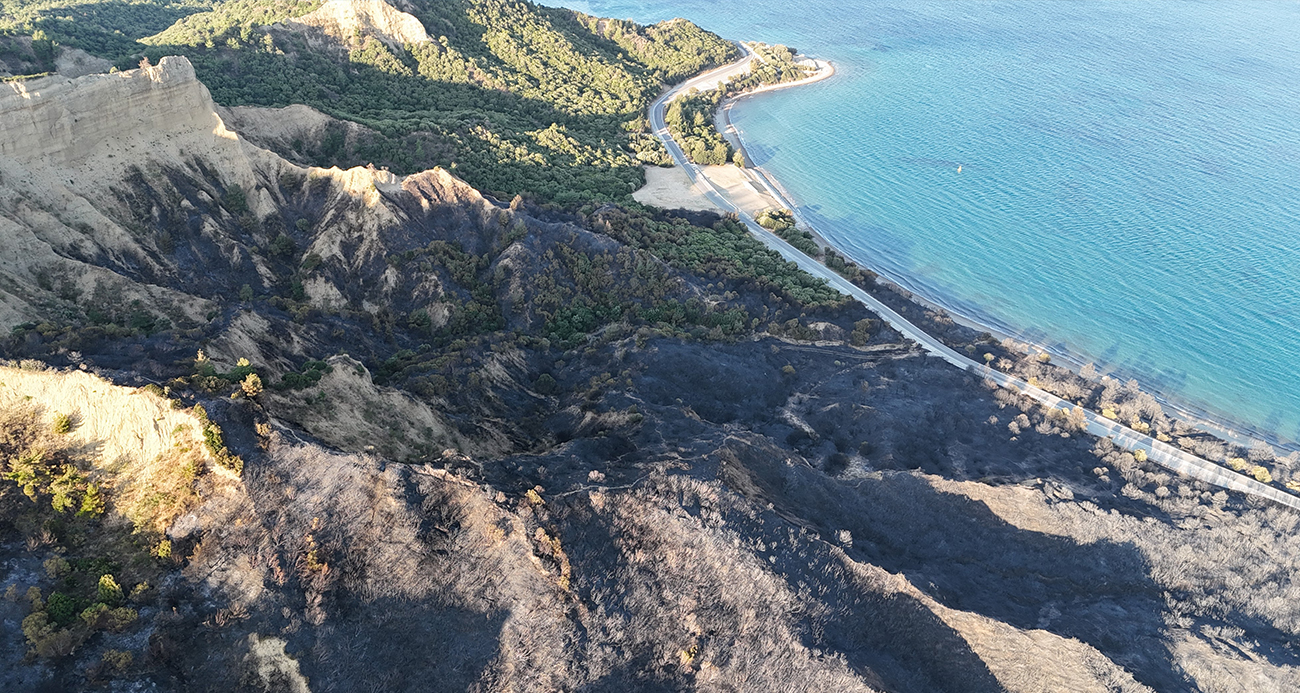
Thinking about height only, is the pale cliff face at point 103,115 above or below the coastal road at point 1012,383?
above

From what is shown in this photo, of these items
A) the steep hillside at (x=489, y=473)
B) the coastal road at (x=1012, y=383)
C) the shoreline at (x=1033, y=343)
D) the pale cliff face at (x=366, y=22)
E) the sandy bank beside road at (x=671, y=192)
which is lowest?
the shoreline at (x=1033, y=343)

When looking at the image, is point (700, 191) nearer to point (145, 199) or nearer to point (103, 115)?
point (145, 199)

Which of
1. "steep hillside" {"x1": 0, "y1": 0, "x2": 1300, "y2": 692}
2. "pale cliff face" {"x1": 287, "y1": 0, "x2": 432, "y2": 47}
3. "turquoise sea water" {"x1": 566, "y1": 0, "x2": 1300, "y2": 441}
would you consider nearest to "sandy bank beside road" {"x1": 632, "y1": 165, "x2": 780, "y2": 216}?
"turquoise sea water" {"x1": 566, "y1": 0, "x2": 1300, "y2": 441}

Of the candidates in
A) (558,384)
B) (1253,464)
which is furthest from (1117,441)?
(558,384)

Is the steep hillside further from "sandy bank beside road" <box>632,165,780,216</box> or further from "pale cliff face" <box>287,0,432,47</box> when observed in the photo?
"pale cliff face" <box>287,0,432,47</box>

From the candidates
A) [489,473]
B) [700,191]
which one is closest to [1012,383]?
[700,191]

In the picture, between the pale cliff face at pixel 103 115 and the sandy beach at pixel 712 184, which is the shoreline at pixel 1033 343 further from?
the pale cliff face at pixel 103 115

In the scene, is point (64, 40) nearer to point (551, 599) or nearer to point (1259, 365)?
point (551, 599)

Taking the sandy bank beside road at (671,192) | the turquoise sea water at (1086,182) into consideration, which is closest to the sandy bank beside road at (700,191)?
the sandy bank beside road at (671,192)

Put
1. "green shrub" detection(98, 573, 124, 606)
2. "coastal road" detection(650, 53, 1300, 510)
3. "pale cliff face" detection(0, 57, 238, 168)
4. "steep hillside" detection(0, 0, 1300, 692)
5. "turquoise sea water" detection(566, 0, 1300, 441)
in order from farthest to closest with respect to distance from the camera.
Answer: "turquoise sea water" detection(566, 0, 1300, 441) < "coastal road" detection(650, 53, 1300, 510) < "pale cliff face" detection(0, 57, 238, 168) < "steep hillside" detection(0, 0, 1300, 692) < "green shrub" detection(98, 573, 124, 606)
